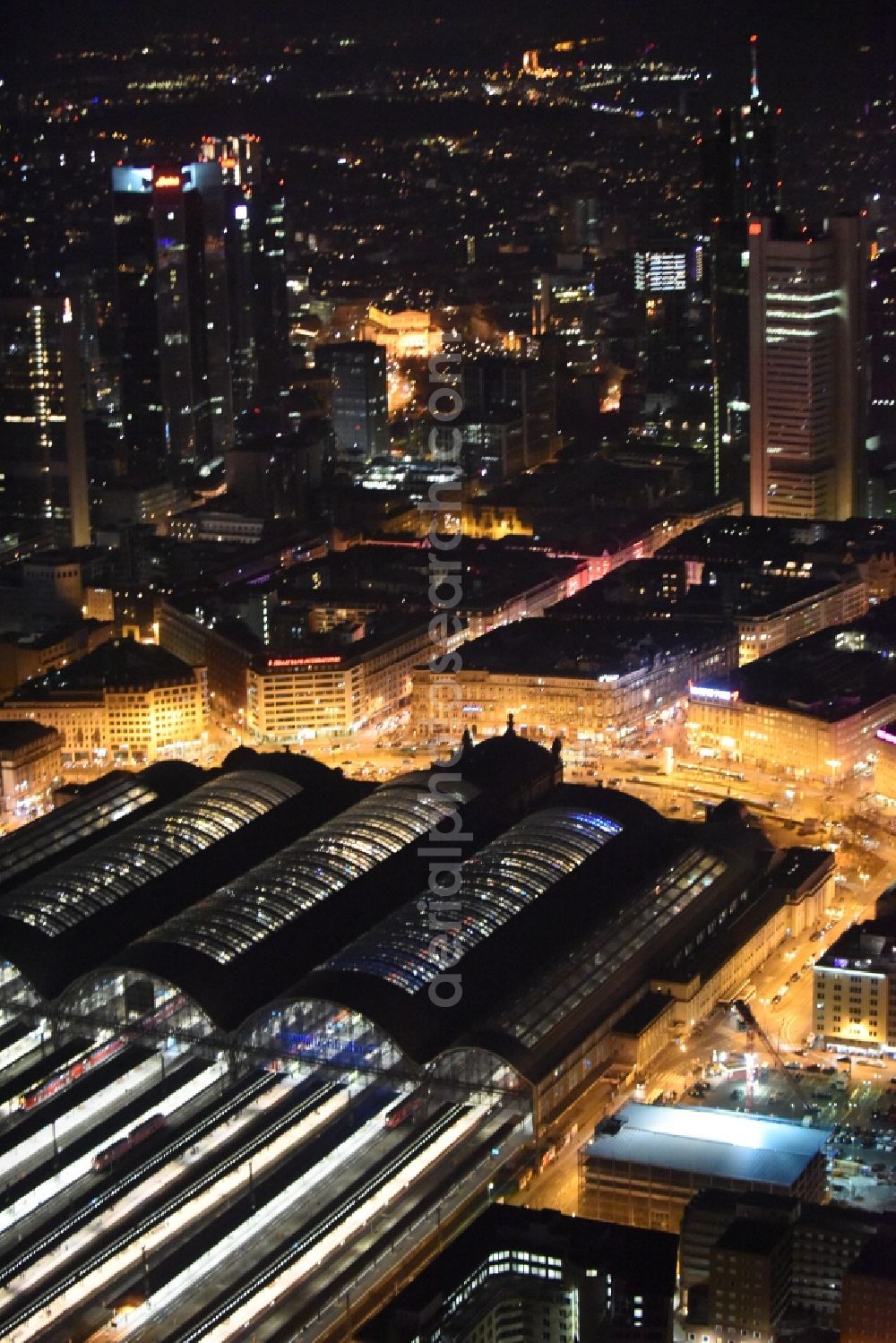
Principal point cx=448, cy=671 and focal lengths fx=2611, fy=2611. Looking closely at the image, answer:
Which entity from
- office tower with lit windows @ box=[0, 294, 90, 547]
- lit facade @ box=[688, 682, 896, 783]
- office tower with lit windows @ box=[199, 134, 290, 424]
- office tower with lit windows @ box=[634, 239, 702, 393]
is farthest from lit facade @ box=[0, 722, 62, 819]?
office tower with lit windows @ box=[634, 239, 702, 393]

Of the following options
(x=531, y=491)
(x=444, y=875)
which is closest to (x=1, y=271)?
(x=531, y=491)

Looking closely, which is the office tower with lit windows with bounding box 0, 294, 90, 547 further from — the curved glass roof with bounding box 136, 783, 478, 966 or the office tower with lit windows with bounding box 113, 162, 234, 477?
the curved glass roof with bounding box 136, 783, 478, 966

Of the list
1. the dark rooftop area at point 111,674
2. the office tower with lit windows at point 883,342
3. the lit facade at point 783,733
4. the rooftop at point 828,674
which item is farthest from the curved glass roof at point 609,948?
the office tower with lit windows at point 883,342

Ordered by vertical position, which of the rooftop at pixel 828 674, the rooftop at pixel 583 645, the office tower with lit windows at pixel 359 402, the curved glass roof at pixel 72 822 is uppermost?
the office tower with lit windows at pixel 359 402

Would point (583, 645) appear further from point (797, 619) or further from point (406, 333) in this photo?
point (406, 333)

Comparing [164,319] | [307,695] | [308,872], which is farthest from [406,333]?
[308,872]

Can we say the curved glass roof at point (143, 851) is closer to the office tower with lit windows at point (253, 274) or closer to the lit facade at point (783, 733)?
the lit facade at point (783, 733)
